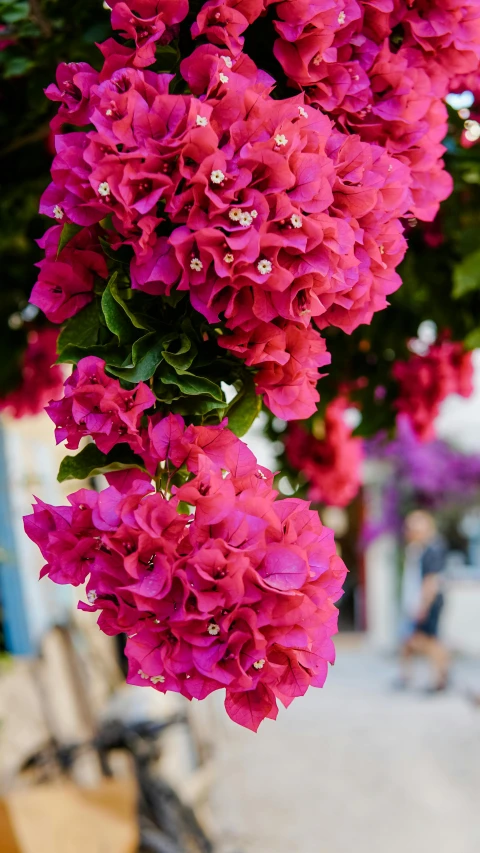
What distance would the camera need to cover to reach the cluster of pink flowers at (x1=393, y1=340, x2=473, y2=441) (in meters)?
2.34

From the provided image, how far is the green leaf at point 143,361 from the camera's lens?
0.83m

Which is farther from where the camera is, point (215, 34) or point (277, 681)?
point (215, 34)

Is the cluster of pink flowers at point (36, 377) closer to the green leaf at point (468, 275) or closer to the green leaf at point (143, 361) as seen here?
the green leaf at point (468, 275)

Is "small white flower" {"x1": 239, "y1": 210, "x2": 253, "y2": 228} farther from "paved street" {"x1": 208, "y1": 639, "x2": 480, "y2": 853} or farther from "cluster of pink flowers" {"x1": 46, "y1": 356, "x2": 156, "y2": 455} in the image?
"paved street" {"x1": 208, "y1": 639, "x2": 480, "y2": 853}

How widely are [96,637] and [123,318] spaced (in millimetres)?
3711

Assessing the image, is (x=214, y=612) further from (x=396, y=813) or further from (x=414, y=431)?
(x=396, y=813)

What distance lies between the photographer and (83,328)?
92cm

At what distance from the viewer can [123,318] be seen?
2.85 ft

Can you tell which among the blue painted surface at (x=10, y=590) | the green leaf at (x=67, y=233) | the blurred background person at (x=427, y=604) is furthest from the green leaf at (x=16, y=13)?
the blurred background person at (x=427, y=604)

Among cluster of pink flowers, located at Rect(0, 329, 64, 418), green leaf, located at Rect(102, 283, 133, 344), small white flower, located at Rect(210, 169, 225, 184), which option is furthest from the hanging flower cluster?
cluster of pink flowers, located at Rect(0, 329, 64, 418)

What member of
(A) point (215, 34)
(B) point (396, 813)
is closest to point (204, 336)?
(A) point (215, 34)

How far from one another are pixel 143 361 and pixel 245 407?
0.17 m

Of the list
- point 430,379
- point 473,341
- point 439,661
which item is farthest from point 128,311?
point 439,661

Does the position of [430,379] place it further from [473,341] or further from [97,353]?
[97,353]
